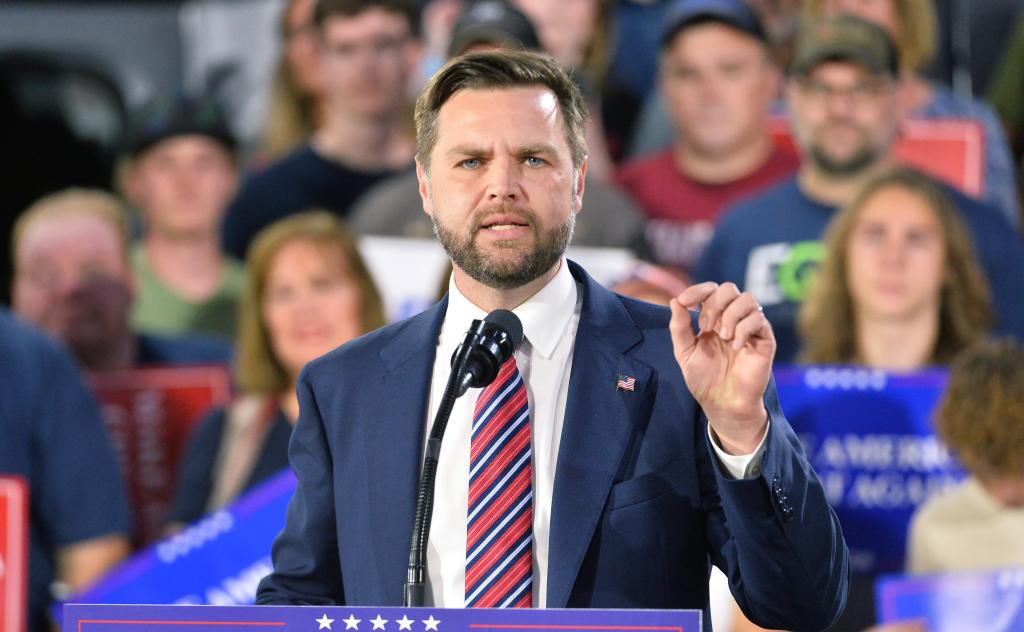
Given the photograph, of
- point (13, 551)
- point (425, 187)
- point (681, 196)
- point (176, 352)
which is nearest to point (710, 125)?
point (681, 196)

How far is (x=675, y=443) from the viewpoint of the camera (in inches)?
78.4

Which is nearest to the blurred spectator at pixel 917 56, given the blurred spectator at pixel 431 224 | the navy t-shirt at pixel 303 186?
the blurred spectator at pixel 431 224

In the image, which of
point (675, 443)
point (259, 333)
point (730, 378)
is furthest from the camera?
point (259, 333)

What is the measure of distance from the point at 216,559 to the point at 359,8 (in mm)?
2273

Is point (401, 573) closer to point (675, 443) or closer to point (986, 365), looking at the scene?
point (675, 443)

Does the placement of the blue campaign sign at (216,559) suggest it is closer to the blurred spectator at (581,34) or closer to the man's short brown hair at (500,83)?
the man's short brown hair at (500,83)

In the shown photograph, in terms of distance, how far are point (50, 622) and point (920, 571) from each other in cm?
197

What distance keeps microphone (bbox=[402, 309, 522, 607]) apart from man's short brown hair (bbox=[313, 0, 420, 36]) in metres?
3.62

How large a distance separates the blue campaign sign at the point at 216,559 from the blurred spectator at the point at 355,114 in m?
1.86

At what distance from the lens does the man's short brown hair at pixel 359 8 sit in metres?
5.43

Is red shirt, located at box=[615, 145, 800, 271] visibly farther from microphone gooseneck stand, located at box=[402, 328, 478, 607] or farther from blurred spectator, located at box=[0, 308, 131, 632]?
microphone gooseneck stand, located at box=[402, 328, 478, 607]

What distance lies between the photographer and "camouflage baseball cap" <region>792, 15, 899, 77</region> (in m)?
4.83

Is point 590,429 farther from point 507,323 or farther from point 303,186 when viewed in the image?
point 303,186

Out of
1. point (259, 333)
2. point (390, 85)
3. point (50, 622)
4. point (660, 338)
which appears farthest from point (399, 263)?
point (660, 338)
